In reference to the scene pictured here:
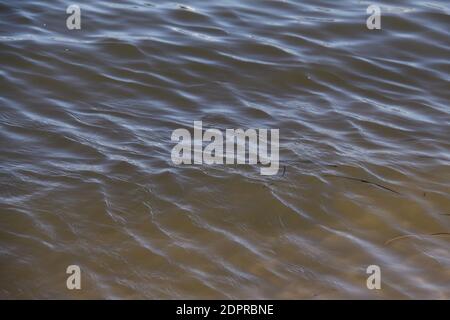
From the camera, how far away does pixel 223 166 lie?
5.16m

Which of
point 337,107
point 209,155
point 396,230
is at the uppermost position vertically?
point 337,107

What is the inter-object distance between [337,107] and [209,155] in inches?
50.6

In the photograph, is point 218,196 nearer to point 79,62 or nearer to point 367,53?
point 79,62

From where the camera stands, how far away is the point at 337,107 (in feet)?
19.7

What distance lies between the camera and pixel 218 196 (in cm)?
488

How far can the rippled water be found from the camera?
4.27 meters

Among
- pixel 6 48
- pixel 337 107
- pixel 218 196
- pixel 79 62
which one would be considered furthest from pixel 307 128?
pixel 6 48

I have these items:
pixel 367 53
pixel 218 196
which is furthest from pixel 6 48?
pixel 367 53

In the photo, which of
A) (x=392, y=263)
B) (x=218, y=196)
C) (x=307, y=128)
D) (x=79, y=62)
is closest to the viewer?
(x=392, y=263)

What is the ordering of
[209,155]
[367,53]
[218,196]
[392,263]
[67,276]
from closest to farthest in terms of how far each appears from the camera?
1. [67,276]
2. [392,263]
3. [218,196]
4. [209,155]
5. [367,53]

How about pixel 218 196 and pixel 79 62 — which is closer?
pixel 218 196

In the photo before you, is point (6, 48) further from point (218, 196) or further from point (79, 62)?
point (218, 196)

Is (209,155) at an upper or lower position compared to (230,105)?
lower

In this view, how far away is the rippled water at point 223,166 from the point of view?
4270 millimetres
